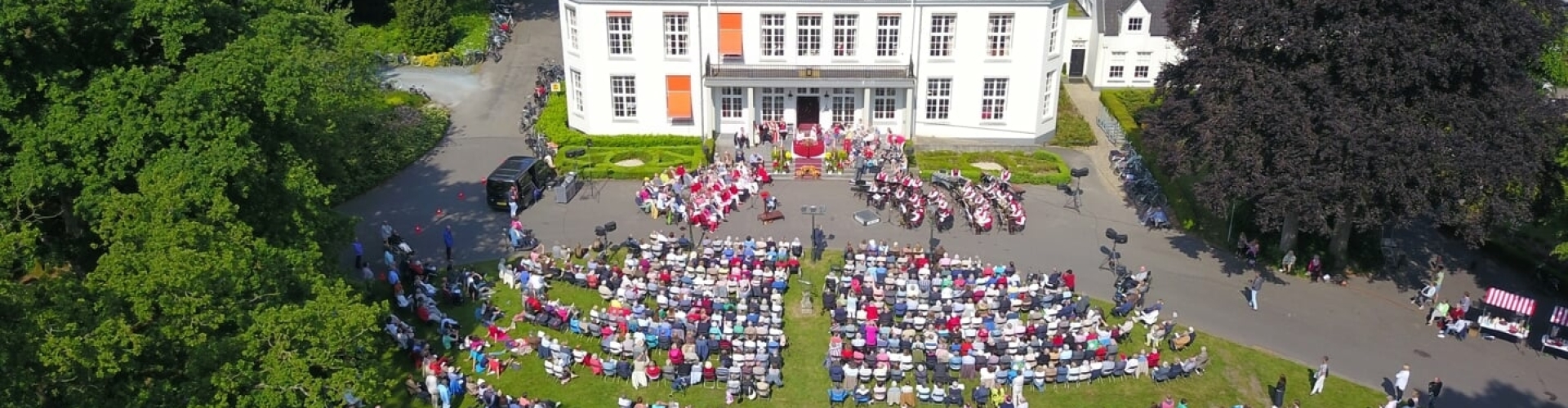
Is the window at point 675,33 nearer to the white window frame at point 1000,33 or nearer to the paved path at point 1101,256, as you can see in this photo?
the paved path at point 1101,256

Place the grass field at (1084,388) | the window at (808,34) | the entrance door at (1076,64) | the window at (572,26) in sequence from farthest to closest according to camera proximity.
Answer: the entrance door at (1076,64), the window at (572,26), the window at (808,34), the grass field at (1084,388)

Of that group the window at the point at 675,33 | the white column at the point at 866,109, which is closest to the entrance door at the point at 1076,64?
the white column at the point at 866,109

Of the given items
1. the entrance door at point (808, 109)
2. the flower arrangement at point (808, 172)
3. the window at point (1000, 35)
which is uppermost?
Result: the window at point (1000, 35)

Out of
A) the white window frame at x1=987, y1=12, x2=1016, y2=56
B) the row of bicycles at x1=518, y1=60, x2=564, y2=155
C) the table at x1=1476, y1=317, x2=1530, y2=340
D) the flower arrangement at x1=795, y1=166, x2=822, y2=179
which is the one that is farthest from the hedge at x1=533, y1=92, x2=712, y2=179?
the table at x1=1476, y1=317, x2=1530, y2=340

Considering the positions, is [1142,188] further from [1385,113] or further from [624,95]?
[624,95]

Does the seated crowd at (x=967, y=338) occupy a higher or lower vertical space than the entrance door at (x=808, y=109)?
lower

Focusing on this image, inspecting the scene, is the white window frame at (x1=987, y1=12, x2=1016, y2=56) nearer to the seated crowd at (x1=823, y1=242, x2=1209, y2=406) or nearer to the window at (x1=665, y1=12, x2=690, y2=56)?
the window at (x1=665, y1=12, x2=690, y2=56)
